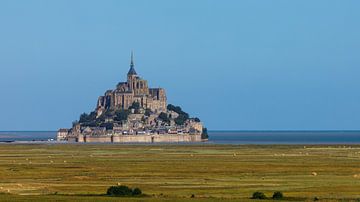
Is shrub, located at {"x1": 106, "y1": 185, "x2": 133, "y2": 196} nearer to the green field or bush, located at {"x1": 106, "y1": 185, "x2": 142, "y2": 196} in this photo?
bush, located at {"x1": 106, "y1": 185, "x2": 142, "y2": 196}

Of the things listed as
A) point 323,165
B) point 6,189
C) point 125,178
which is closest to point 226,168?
point 323,165

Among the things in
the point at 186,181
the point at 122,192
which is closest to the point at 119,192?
the point at 122,192

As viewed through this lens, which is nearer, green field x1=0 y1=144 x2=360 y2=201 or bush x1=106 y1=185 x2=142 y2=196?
bush x1=106 y1=185 x2=142 y2=196

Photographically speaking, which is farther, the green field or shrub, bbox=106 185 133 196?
the green field

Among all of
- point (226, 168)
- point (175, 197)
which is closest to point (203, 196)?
point (175, 197)

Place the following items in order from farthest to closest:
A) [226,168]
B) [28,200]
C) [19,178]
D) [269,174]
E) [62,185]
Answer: [226,168]
[269,174]
[19,178]
[62,185]
[28,200]

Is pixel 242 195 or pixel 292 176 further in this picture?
pixel 292 176

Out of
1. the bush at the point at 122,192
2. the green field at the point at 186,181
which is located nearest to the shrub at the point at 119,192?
the bush at the point at 122,192

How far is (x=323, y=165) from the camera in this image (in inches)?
3524

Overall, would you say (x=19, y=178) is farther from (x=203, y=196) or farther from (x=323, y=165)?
(x=323, y=165)

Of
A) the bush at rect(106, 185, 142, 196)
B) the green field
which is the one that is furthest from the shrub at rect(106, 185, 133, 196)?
the green field

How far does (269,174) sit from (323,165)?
1575cm

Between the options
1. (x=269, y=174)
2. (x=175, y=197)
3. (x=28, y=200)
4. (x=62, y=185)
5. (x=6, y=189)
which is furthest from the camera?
(x=269, y=174)

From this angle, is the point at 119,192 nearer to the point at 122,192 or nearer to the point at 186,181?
the point at 122,192
